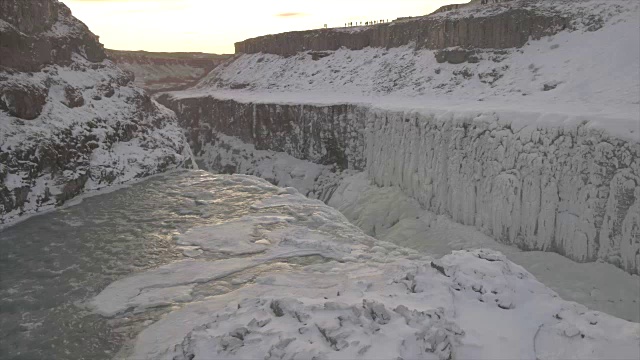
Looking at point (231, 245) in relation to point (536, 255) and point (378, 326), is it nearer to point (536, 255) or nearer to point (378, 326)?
point (378, 326)

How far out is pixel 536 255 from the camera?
1102 cm

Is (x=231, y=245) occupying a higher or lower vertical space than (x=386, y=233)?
higher

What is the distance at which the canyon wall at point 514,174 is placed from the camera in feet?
31.4

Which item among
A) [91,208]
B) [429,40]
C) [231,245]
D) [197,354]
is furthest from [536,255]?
[429,40]

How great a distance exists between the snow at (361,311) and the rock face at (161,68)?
141ft

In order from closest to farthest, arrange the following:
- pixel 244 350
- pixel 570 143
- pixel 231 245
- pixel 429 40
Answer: pixel 244 350 → pixel 231 245 → pixel 570 143 → pixel 429 40

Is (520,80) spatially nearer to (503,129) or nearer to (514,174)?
(503,129)

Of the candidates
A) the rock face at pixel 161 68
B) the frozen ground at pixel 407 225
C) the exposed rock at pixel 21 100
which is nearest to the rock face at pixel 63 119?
the exposed rock at pixel 21 100

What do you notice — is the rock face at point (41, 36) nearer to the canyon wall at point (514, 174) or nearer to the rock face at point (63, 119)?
the rock face at point (63, 119)

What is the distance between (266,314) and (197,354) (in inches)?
33.7

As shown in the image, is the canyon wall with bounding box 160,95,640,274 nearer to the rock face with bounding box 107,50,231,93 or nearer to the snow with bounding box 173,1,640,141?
the snow with bounding box 173,1,640,141

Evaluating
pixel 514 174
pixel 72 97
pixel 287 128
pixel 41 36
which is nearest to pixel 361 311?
pixel 514 174

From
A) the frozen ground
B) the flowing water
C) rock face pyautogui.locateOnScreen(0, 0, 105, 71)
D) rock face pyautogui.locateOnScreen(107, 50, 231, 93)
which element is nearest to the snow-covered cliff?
the frozen ground

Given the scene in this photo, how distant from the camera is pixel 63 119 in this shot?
42.8 ft
